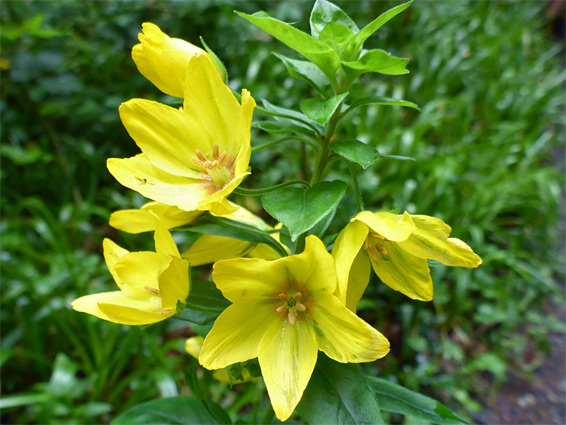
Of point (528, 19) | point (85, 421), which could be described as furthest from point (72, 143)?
point (528, 19)

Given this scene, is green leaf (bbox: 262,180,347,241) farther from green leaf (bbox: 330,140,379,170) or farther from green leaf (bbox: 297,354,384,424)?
green leaf (bbox: 297,354,384,424)

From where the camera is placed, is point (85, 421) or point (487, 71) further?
point (487, 71)

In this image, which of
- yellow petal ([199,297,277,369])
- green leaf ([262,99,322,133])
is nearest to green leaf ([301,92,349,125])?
green leaf ([262,99,322,133])

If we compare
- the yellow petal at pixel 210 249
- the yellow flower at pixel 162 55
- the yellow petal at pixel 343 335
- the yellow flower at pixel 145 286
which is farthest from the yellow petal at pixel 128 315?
the yellow flower at pixel 162 55

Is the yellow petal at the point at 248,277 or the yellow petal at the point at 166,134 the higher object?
the yellow petal at the point at 166,134

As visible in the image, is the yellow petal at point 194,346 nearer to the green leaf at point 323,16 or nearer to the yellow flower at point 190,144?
the yellow flower at point 190,144

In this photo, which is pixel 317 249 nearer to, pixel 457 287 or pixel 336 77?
pixel 336 77

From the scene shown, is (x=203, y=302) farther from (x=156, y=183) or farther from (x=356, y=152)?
(x=356, y=152)

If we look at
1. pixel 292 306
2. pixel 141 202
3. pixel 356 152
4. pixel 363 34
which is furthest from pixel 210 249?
pixel 141 202
